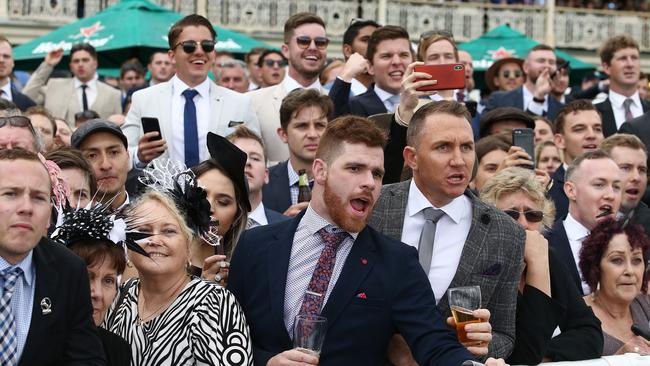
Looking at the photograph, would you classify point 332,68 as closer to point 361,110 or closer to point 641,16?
point 361,110

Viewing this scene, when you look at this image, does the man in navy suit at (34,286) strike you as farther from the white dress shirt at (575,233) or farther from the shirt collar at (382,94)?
the shirt collar at (382,94)

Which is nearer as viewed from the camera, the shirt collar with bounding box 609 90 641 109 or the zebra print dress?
the zebra print dress

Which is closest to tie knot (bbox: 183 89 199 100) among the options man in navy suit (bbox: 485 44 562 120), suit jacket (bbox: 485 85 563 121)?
man in navy suit (bbox: 485 44 562 120)

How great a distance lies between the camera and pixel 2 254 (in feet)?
16.2

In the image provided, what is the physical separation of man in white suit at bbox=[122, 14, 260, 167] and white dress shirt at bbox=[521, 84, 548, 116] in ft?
14.4

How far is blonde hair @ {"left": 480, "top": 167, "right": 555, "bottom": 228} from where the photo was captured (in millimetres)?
7387

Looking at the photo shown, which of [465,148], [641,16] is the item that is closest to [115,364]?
[465,148]

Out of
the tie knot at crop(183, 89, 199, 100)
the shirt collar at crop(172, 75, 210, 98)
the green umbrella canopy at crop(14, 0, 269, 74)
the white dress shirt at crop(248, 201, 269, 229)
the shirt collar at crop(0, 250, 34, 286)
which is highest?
the green umbrella canopy at crop(14, 0, 269, 74)

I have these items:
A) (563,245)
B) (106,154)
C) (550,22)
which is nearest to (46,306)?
(106,154)

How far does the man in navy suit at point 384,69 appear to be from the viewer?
9.30 metres

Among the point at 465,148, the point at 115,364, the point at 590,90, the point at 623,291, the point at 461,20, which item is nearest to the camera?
the point at 115,364

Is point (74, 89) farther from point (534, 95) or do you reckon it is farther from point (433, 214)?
point (433, 214)

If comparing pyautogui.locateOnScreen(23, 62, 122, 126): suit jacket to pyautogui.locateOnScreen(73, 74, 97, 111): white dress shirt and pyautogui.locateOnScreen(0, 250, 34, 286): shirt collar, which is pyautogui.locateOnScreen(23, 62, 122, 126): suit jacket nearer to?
pyautogui.locateOnScreen(73, 74, 97, 111): white dress shirt

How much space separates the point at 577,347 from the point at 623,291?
1.09 meters
